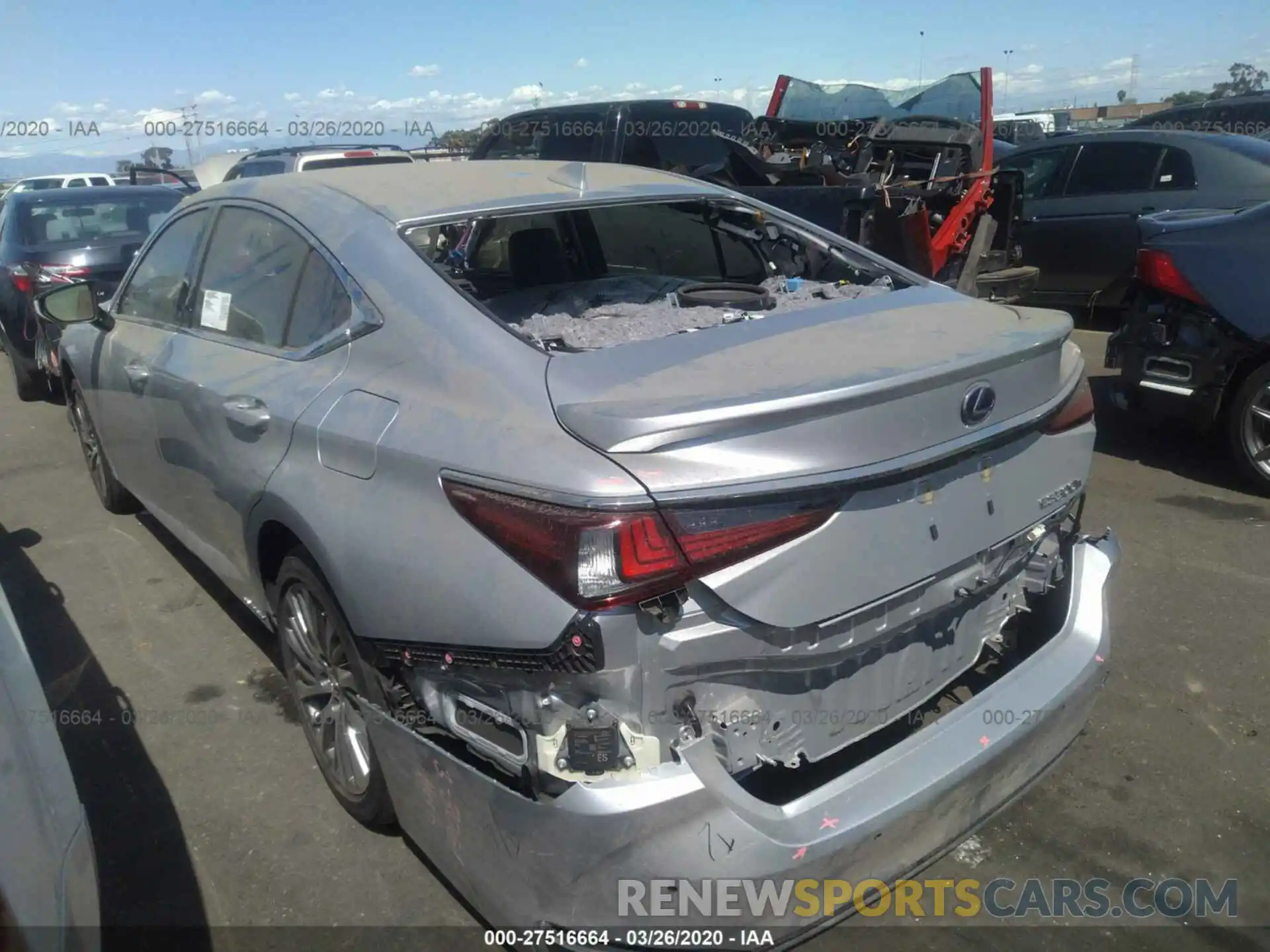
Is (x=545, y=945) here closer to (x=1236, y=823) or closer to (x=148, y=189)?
(x=1236, y=823)

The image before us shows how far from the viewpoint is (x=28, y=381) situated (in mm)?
8039

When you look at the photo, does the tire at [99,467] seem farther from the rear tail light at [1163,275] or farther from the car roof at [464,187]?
the rear tail light at [1163,275]

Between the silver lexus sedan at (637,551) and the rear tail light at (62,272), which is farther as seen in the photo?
the rear tail light at (62,272)

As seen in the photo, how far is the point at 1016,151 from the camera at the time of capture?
9781 mm

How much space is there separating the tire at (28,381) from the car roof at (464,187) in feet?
18.3

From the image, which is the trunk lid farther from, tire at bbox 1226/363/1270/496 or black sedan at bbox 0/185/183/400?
black sedan at bbox 0/185/183/400

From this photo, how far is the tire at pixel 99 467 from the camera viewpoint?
16.5ft

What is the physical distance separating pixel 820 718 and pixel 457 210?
162cm

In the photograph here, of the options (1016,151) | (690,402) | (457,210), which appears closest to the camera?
(690,402)

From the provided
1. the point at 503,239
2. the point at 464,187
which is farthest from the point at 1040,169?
the point at 464,187

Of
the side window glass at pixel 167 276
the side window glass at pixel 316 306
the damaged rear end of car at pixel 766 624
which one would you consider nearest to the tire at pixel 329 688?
the damaged rear end of car at pixel 766 624

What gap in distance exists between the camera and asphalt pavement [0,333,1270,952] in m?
2.54

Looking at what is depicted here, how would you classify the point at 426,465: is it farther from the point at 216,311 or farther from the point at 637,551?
the point at 216,311

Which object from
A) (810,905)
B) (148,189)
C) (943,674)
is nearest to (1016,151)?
(148,189)
